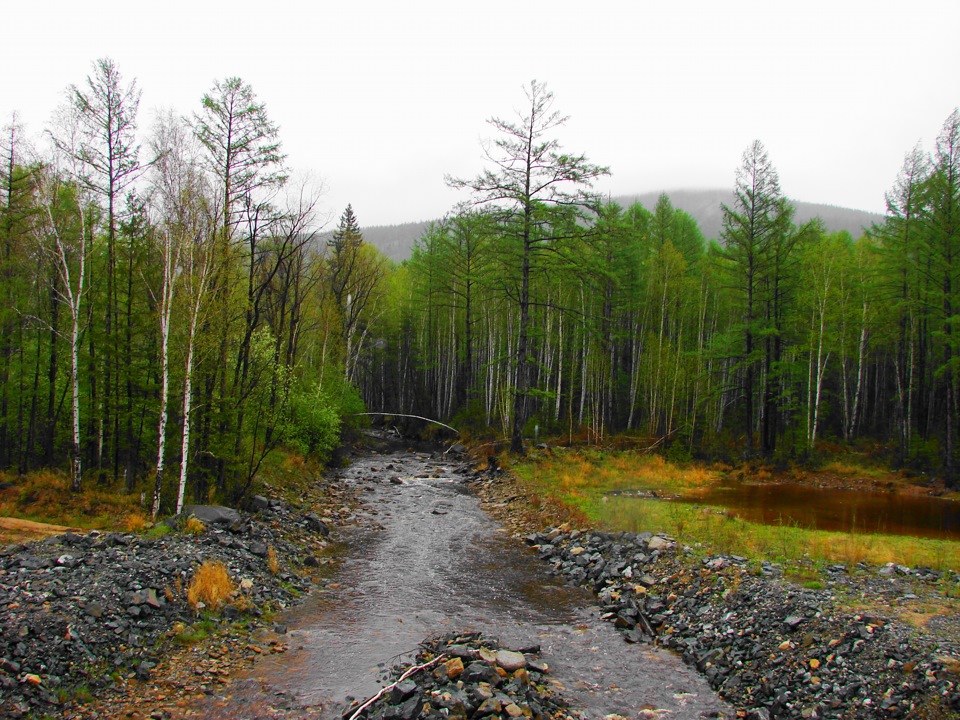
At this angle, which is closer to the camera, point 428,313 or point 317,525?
point 317,525

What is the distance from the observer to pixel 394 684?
6.75 meters

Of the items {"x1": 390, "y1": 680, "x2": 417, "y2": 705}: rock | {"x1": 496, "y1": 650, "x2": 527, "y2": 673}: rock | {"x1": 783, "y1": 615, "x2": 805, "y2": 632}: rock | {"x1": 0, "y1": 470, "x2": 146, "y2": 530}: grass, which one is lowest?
{"x1": 0, "y1": 470, "x2": 146, "y2": 530}: grass

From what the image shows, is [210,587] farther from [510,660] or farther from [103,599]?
[510,660]

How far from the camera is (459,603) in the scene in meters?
10.1

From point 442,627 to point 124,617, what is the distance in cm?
486

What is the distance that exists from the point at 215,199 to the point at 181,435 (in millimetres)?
6309

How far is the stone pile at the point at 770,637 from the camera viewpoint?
5973mm

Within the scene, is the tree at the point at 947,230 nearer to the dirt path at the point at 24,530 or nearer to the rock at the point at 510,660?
the rock at the point at 510,660

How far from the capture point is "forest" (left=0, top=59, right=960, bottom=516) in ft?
46.0

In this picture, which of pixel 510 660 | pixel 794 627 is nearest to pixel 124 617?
pixel 510 660

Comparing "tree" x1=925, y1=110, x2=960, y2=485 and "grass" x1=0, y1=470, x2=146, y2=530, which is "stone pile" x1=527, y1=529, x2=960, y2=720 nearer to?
"grass" x1=0, y1=470, x2=146, y2=530

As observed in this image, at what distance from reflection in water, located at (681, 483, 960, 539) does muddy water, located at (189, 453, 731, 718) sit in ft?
22.2

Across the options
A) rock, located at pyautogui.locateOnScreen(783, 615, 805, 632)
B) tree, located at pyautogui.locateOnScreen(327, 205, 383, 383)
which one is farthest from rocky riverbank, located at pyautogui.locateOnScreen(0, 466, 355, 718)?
tree, located at pyautogui.locateOnScreen(327, 205, 383, 383)

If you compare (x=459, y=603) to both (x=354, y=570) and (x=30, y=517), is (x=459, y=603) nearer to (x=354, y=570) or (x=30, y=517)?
(x=354, y=570)
